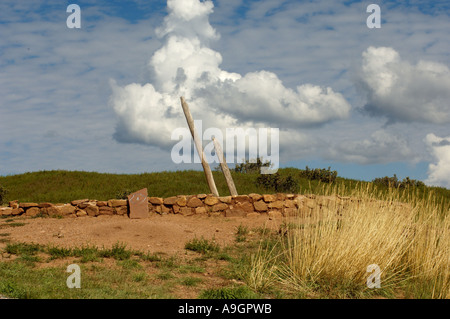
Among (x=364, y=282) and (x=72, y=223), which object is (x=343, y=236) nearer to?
(x=364, y=282)

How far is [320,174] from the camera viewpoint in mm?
20609

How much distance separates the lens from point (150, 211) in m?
12.4

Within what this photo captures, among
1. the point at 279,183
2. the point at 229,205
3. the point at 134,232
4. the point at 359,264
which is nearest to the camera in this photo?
the point at 359,264

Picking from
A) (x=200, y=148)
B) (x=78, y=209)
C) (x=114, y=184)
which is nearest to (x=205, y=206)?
(x=200, y=148)

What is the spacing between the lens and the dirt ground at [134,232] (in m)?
8.73

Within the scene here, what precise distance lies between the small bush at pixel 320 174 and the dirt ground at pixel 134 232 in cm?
957

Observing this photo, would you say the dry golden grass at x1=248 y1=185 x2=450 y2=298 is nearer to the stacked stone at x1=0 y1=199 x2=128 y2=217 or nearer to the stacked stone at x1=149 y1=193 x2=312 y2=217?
the stacked stone at x1=149 y1=193 x2=312 y2=217

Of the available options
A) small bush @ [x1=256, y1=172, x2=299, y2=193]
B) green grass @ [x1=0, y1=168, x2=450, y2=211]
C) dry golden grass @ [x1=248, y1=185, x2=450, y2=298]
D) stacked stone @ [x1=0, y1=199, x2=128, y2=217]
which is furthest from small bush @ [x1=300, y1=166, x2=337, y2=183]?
dry golden grass @ [x1=248, y1=185, x2=450, y2=298]

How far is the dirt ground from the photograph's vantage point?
28.7ft

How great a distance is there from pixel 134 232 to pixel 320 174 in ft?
42.7

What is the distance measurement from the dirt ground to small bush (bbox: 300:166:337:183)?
31.4 feet

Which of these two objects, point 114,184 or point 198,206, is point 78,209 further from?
point 114,184

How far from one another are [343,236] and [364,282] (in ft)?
2.28
